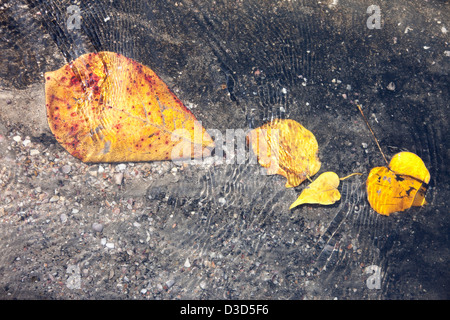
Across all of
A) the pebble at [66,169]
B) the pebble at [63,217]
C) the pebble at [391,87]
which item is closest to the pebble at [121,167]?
the pebble at [66,169]

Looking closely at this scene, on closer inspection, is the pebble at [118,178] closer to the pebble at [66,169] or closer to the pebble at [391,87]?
the pebble at [66,169]

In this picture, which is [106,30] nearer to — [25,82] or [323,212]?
[25,82]

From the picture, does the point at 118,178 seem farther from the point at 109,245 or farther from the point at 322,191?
the point at 322,191

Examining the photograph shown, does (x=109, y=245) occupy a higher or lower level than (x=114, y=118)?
lower

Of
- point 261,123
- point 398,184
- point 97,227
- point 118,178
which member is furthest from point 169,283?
point 398,184

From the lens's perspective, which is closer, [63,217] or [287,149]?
[63,217]
